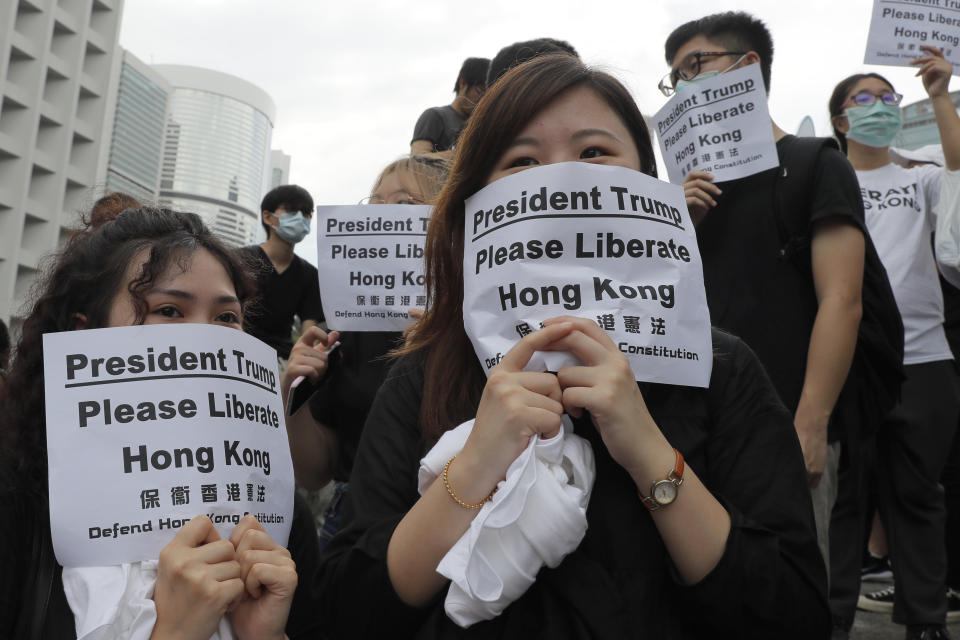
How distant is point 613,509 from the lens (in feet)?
4.88

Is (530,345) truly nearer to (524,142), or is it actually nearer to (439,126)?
(524,142)

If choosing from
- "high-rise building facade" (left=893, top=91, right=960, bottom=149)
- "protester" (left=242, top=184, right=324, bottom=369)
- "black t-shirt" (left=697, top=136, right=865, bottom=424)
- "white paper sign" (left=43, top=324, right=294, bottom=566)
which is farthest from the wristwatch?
"high-rise building facade" (left=893, top=91, right=960, bottom=149)

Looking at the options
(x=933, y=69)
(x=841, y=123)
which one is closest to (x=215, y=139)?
(x=841, y=123)

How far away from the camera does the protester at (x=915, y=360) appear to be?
345 centimetres

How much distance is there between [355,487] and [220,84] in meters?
114

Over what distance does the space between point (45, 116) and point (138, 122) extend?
69.4ft

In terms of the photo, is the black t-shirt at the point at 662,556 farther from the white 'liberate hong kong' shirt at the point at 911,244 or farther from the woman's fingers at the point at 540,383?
the white 'liberate hong kong' shirt at the point at 911,244

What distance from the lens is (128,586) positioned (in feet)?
4.92

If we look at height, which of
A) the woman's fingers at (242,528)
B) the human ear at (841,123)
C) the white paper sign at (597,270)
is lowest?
the woman's fingers at (242,528)

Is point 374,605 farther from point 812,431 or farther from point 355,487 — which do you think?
point 812,431

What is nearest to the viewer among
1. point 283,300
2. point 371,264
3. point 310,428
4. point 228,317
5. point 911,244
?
point 228,317

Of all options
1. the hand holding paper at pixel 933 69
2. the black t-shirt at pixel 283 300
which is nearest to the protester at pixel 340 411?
the black t-shirt at pixel 283 300

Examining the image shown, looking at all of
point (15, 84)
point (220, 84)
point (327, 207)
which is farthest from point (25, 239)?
point (327, 207)

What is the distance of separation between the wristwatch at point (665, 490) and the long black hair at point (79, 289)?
3.91ft
